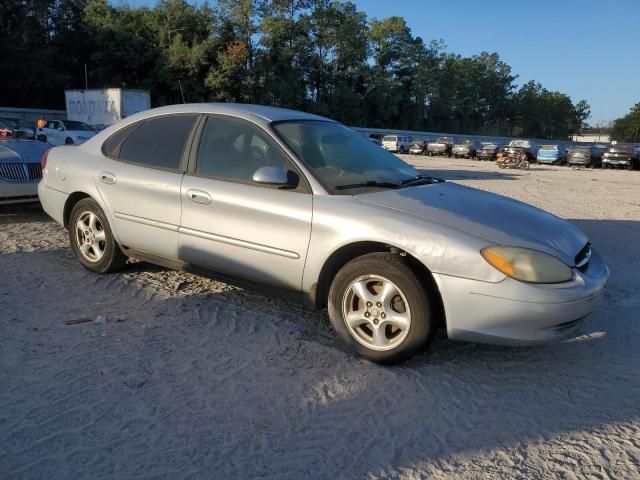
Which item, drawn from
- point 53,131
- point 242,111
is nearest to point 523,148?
point 53,131

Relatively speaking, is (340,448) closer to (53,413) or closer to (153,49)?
(53,413)

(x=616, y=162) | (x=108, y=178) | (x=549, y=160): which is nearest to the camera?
(x=108, y=178)

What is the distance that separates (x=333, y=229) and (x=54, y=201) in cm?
326

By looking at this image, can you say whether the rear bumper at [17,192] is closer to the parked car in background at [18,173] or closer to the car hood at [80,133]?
the parked car in background at [18,173]

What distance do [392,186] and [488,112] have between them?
3715 inches

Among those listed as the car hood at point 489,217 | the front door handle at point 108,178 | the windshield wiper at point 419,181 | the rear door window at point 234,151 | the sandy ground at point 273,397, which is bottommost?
the sandy ground at point 273,397

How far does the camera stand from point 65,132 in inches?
834

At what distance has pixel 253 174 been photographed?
369 centimetres

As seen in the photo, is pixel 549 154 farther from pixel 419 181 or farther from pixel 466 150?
pixel 419 181

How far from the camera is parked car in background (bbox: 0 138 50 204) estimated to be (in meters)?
6.68

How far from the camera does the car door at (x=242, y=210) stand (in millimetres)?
3520

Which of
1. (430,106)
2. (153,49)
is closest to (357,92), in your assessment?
(430,106)

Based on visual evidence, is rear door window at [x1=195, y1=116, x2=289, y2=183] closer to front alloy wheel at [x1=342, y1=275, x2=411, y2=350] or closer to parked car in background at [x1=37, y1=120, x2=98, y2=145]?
front alloy wheel at [x1=342, y1=275, x2=411, y2=350]

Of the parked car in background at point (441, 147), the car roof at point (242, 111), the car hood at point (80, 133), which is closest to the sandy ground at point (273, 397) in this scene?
the car roof at point (242, 111)
